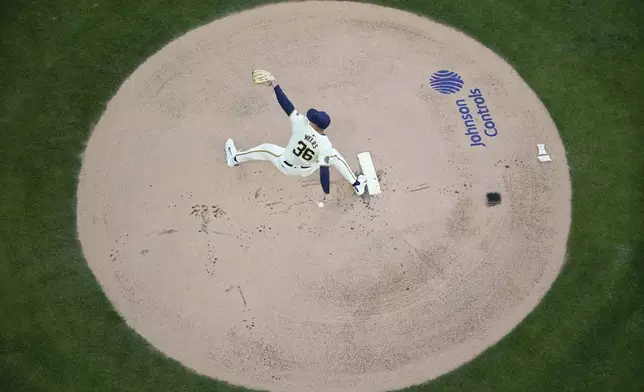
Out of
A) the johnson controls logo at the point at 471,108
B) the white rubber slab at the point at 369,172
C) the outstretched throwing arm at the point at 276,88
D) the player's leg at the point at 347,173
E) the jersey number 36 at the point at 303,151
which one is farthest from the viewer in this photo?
the johnson controls logo at the point at 471,108

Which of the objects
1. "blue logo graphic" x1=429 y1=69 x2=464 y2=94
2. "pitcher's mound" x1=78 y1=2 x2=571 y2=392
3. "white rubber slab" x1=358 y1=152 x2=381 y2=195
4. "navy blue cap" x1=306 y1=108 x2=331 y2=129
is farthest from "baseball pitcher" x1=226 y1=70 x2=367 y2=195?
"blue logo graphic" x1=429 y1=69 x2=464 y2=94

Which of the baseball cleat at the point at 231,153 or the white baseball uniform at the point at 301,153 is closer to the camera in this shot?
the white baseball uniform at the point at 301,153

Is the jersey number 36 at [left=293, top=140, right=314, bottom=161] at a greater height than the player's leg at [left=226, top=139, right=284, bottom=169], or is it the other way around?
the player's leg at [left=226, top=139, right=284, bottom=169]

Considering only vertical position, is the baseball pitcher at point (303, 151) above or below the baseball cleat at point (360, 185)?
above

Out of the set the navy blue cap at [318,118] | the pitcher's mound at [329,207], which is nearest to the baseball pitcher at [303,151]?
the navy blue cap at [318,118]

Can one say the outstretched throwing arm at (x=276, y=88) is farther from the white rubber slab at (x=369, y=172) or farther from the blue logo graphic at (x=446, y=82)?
the blue logo graphic at (x=446, y=82)

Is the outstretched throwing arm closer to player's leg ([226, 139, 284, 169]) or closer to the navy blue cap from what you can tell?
the navy blue cap

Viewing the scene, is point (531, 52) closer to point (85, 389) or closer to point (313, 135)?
point (313, 135)

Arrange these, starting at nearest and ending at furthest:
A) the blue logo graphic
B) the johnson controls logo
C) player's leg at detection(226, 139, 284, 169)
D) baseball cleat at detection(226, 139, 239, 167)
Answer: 1. player's leg at detection(226, 139, 284, 169)
2. baseball cleat at detection(226, 139, 239, 167)
3. the johnson controls logo
4. the blue logo graphic
